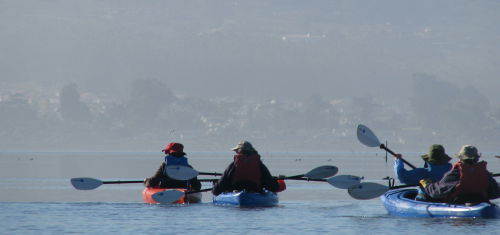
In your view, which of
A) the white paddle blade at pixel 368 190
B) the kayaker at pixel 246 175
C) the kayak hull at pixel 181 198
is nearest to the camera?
the white paddle blade at pixel 368 190

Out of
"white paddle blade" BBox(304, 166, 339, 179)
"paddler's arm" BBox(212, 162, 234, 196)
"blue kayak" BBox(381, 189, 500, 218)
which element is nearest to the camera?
"blue kayak" BBox(381, 189, 500, 218)

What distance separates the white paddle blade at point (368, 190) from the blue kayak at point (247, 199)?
9.65ft

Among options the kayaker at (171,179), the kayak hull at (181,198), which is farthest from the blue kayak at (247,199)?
the kayaker at (171,179)

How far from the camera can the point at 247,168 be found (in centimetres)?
3450

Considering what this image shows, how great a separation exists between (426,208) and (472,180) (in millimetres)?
1888

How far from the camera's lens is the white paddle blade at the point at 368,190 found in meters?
33.9

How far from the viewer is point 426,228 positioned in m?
29.0

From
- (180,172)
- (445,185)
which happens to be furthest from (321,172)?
(445,185)

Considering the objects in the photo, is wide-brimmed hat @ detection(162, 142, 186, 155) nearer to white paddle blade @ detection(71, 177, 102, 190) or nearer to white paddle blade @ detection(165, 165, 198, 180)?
white paddle blade @ detection(165, 165, 198, 180)

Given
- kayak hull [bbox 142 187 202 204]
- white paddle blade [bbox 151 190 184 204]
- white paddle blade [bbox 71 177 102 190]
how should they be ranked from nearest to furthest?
white paddle blade [bbox 151 190 184 204]
kayak hull [bbox 142 187 202 204]
white paddle blade [bbox 71 177 102 190]

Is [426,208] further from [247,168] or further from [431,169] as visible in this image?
[247,168]

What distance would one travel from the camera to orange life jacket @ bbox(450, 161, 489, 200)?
95.8 feet

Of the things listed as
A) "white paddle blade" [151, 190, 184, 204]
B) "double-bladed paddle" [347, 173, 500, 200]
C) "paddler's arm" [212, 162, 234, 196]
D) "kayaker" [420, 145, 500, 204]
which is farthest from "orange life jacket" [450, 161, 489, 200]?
"white paddle blade" [151, 190, 184, 204]

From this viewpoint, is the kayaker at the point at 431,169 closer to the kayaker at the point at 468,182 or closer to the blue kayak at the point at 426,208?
the blue kayak at the point at 426,208
